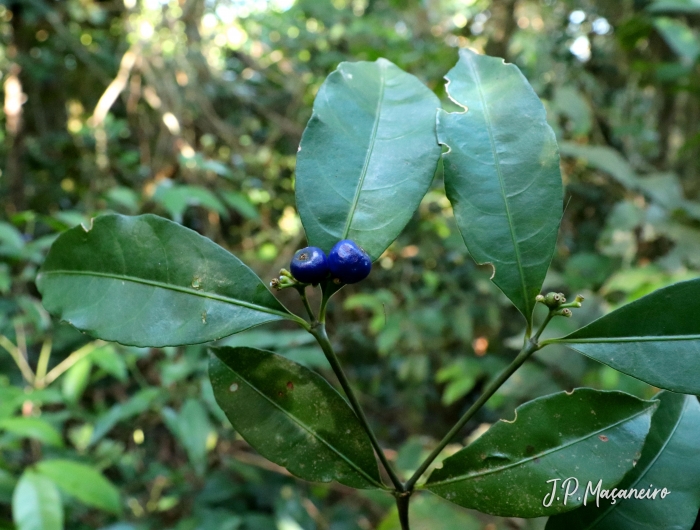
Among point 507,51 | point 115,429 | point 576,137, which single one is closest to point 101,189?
point 115,429

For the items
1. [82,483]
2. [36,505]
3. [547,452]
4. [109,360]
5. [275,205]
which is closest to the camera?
[547,452]

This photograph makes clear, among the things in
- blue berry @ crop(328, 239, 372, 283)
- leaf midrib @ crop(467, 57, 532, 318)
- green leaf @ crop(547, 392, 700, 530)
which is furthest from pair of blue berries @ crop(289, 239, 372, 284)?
green leaf @ crop(547, 392, 700, 530)

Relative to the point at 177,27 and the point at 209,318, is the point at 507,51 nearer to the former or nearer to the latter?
the point at 177,27

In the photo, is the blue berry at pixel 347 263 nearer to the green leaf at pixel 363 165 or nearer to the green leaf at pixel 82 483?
the green leaf at pixel 363 165

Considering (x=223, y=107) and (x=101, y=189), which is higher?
(x=223, y=107)

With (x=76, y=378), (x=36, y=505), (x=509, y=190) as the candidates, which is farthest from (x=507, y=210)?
(x=76, y=378)

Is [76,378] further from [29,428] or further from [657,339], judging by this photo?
[657,339]

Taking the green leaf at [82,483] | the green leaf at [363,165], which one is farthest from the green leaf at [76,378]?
the green leaf at [363,165]
